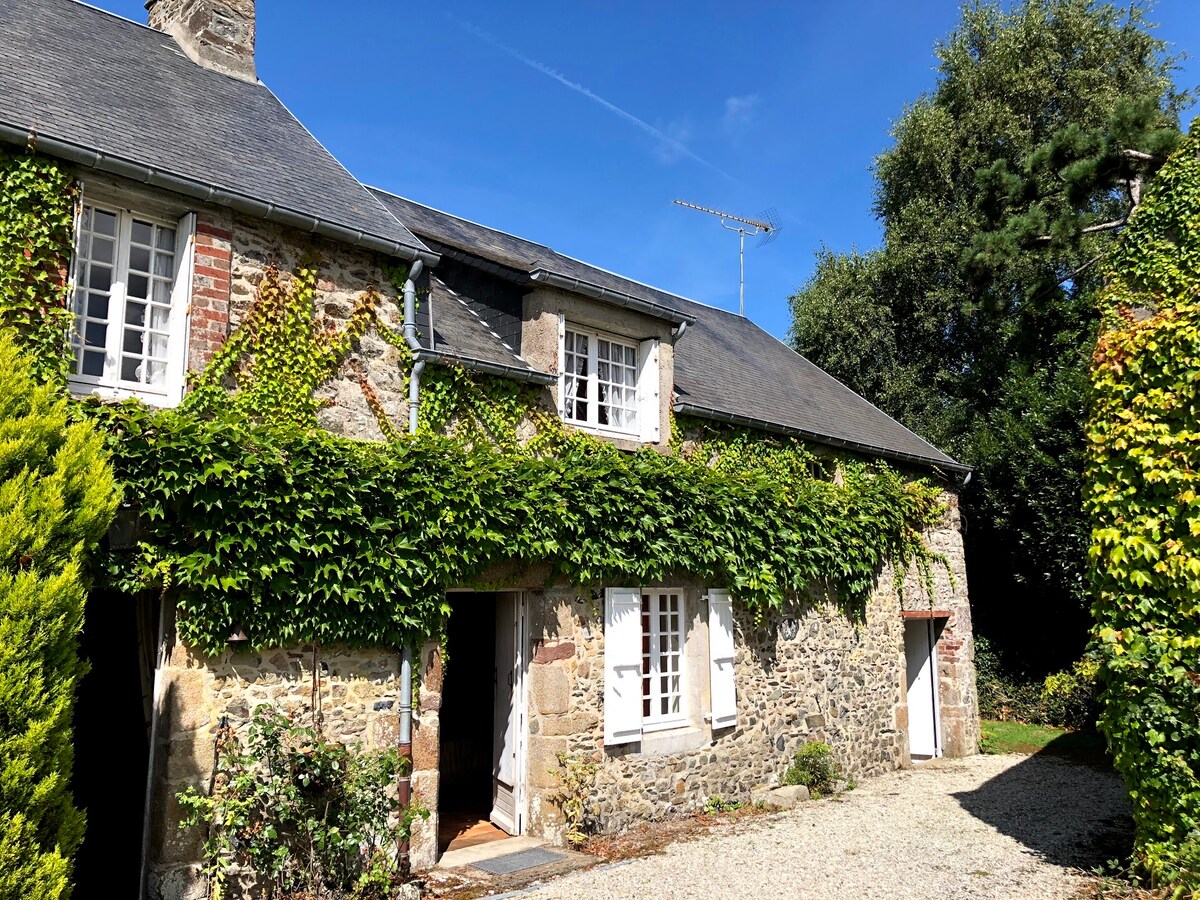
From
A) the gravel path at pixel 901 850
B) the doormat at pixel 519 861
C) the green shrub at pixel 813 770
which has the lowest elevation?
the gravel path at pixel 901 850

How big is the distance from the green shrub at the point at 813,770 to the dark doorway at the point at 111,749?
7.01 meters

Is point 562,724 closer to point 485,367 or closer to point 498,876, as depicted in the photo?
point 498,876

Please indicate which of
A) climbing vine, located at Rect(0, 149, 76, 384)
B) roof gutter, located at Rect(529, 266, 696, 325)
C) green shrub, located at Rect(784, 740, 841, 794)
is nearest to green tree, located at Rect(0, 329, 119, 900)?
climbing vine, located at Rect(0, 149, 76, 384)

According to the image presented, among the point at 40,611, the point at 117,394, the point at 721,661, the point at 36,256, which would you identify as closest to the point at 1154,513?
the point at 721,661

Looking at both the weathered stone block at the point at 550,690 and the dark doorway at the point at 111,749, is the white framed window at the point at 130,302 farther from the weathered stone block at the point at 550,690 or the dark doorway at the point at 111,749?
the weathered stone block at the point at 550,690

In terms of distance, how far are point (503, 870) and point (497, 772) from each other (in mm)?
1514

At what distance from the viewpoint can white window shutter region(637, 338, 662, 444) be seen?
1018 centimetres

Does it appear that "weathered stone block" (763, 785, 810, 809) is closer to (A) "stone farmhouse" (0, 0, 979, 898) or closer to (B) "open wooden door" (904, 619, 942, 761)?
(A) "stone farmhouse" (0, 0, 979, 898)

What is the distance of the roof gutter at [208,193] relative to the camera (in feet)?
19.8

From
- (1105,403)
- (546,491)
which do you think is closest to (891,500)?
(1105,403)

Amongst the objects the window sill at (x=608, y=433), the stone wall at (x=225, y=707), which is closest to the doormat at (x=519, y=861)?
the stone wall at (x=225, y=707)

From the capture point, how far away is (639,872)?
7.14 metres

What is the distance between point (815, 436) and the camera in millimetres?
12062

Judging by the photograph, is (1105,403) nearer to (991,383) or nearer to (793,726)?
(793,726)
